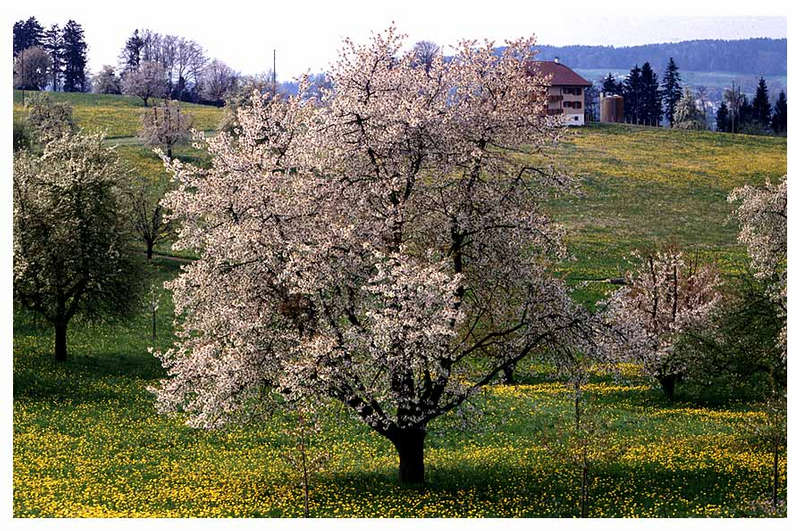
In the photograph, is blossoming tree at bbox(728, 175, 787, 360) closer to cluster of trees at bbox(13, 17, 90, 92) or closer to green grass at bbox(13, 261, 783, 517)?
green grass at bbox(13, 261, 783, 517)

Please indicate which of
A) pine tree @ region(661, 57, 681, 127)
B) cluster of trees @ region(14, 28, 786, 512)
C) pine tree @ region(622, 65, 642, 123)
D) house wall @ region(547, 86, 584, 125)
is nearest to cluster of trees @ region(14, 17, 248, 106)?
house wall @ region(547, 86, 584, 125)

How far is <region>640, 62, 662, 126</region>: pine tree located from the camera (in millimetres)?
84688

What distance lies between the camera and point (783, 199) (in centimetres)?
3406

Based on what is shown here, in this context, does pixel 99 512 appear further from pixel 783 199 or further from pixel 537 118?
pixel 783 199

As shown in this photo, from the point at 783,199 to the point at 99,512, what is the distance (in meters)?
27.6

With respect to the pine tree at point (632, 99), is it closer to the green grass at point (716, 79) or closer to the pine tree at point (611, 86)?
the pine tree at point (611, 86)

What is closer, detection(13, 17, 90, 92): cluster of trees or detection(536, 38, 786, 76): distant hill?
detection(536, 38, 786, 76): distant hill

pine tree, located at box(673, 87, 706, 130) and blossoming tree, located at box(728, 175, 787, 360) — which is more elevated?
pine tree, located at box(673, 87, 706, 130)

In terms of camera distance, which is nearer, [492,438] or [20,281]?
[492,438]

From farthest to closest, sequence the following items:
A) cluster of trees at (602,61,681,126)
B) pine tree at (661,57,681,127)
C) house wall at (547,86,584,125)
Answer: house wall at (547,86,584,125) → cluster of trees at (602,61,681,126) → pine tree at (661,57,681,127)

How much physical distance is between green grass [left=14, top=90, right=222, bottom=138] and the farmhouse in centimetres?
3166

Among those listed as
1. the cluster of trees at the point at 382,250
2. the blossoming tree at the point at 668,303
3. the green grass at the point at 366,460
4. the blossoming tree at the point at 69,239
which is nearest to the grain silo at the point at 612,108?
the blossoming tree at the point at 668,303

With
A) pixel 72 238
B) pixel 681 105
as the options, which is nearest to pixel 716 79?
pixel 681 105

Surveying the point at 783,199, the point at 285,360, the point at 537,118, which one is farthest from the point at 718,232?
the point at 285,360
